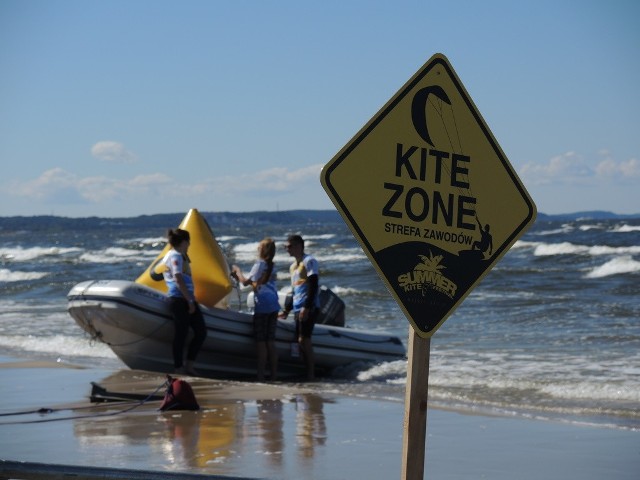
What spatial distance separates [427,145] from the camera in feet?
9.89

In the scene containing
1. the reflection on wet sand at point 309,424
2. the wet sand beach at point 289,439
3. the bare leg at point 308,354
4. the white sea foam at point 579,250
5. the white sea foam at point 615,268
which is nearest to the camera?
the wet sand beach at point 289,439

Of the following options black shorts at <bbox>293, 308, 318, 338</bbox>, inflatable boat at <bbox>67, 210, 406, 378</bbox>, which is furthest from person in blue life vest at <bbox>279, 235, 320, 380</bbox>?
Result: inflatable boat at <bbox>67, 210, 406, 378</bbox>

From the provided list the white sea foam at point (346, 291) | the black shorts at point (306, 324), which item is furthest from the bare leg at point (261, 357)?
the white sea foam at point (346, 291)

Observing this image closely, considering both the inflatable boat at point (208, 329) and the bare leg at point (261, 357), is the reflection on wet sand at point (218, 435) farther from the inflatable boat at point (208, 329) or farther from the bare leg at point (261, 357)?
the inflatable boat at point (208, 329)

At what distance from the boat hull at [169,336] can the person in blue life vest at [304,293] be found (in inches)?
8.5

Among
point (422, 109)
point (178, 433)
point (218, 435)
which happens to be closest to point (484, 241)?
point (422, 109)

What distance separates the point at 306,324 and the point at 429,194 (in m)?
A: 8.14

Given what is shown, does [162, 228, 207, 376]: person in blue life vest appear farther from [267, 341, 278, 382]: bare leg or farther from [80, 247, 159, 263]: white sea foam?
Answer: [80, 247, 159, 263]: white sea foam

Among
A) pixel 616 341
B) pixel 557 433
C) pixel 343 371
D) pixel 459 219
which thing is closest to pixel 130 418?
pixel 557 433

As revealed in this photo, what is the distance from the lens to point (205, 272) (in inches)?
444

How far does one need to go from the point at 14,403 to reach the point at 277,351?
10.8 feet

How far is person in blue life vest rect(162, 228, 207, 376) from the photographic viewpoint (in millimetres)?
10109

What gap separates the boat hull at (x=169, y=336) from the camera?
35.0ft

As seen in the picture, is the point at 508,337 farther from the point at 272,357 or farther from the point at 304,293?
the point at 304,293
